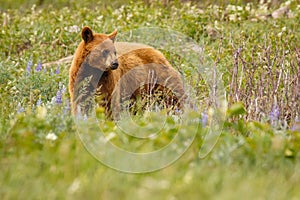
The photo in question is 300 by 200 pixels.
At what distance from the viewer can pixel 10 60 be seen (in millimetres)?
10648

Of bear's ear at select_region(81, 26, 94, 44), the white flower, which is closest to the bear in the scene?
bear's ear at select_region(81, 26, 94, 44)

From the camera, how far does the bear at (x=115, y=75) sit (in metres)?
6.96

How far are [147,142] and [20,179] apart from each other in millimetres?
1021

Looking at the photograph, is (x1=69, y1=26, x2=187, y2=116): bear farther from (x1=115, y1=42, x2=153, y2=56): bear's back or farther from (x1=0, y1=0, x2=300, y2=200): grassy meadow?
(x1=0, y1=0, x2=300, y2=200): grassy meadow

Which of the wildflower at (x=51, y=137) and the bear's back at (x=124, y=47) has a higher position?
the wildflower at (x=51, y=137)

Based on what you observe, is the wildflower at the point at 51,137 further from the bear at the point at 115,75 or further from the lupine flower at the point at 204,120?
the bear at the point at 115,75

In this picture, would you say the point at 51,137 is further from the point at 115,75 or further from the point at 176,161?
the point at 115,75

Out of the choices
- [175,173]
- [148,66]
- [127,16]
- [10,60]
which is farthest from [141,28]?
[175,173]

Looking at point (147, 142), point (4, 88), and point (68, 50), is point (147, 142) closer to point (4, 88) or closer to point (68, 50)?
point (4, 88)

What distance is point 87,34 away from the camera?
7.09 metres

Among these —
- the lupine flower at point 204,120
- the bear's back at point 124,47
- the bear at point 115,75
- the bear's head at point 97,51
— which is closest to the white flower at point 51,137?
the lupine flower at point 204,120

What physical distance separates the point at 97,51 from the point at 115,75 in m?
0.43

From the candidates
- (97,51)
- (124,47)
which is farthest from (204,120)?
(124,47)

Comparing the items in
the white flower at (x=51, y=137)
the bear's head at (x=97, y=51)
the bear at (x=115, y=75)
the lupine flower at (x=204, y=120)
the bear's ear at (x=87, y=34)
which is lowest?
the bear at (x=115, y=75)
